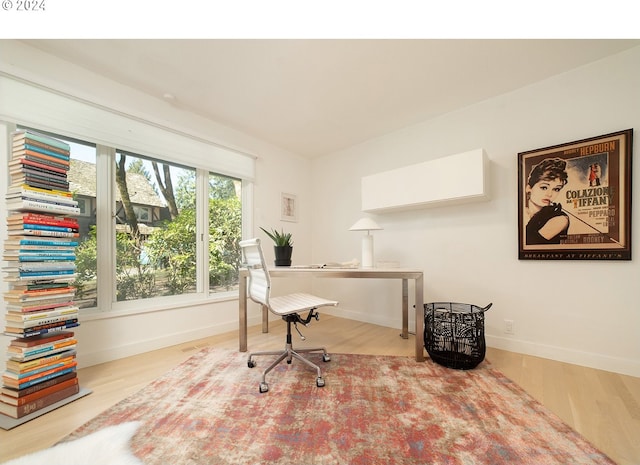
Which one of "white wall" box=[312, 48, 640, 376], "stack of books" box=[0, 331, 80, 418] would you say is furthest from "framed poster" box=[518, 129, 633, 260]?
"stack of books" box=[0, 331, 80, 418]

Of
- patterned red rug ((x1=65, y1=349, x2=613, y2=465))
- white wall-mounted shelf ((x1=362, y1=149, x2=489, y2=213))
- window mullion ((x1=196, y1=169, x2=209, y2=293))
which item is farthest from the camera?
window mullion ((x1=196, y1=169, x2=209, y2=293))

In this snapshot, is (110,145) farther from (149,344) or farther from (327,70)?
(327,70)

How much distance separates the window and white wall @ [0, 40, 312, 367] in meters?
0.20

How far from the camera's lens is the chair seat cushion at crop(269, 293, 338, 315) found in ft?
6.23

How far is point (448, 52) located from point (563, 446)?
245 cm

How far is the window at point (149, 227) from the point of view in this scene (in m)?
2.25

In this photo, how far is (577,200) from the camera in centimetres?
212

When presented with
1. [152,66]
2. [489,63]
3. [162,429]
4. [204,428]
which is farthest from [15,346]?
[489,63]

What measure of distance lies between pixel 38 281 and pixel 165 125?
1.66m

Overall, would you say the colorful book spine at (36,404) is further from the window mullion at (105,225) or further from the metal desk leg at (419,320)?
the metal desk leg at (419,320)

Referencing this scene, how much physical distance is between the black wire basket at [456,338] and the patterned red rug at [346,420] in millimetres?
96

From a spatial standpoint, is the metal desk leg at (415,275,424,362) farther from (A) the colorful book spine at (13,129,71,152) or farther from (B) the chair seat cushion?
(A) the colorful book spine at (13,129,71,152)
